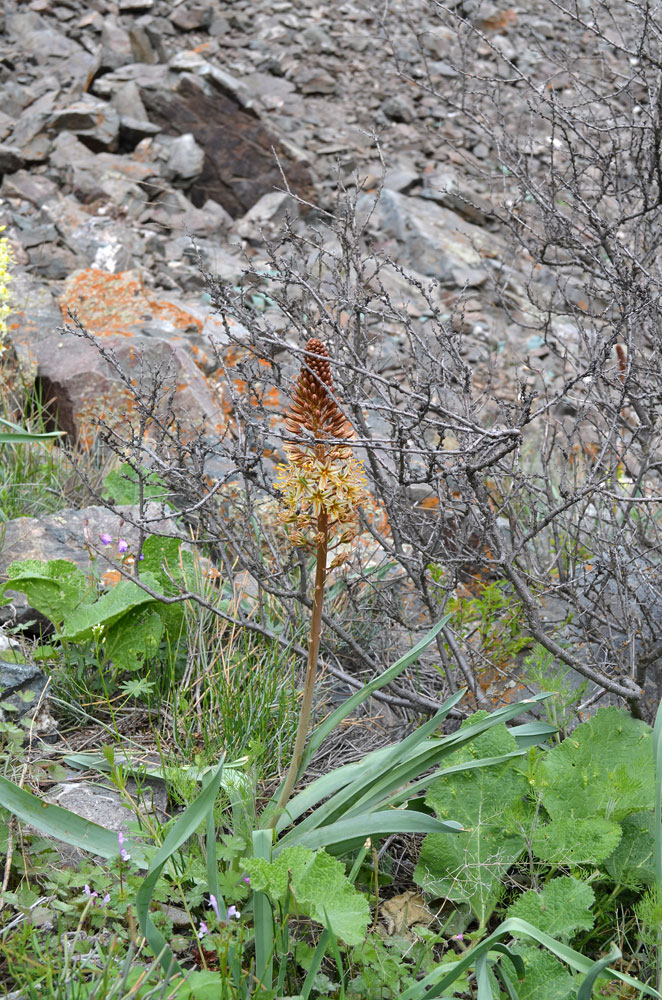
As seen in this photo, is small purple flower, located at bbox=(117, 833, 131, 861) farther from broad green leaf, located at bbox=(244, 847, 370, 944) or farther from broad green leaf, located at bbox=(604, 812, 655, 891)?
broad green leaf, located at bbox=(604, 812, 655, 891)

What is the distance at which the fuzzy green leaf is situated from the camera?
1802 millimetres

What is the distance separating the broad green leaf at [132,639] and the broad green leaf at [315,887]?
1117mm

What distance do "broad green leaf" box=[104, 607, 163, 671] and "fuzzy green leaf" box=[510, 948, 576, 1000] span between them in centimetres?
146

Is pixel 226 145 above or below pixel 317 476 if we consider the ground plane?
below

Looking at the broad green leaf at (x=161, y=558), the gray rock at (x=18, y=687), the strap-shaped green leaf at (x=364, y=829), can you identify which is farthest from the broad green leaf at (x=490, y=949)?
the broad green leaf at (x=161, y=558)

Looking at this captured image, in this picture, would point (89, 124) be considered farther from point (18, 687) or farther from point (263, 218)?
point (18, 687)

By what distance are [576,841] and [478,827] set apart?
24 centimetres

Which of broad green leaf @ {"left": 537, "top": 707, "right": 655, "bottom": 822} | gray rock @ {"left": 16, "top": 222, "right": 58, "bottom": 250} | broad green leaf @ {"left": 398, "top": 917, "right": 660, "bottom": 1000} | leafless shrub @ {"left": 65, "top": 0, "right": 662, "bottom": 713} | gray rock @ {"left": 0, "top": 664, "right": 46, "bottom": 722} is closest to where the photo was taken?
broad green leaf @ {"left": 398, "top": 917, "right": 660, "bottom": 1000}

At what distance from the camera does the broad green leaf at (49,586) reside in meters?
2.75

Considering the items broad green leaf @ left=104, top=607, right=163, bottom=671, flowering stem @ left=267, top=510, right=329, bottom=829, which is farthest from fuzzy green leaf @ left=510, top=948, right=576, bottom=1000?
broad green leaf @ left=104, top=607, right=163, bottom=671

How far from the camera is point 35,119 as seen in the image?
9328 mm

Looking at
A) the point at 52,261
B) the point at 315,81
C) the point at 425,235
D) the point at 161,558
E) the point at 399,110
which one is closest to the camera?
the point at 161,558

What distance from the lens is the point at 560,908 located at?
193 centimetres

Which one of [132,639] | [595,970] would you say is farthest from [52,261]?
[595,970]
